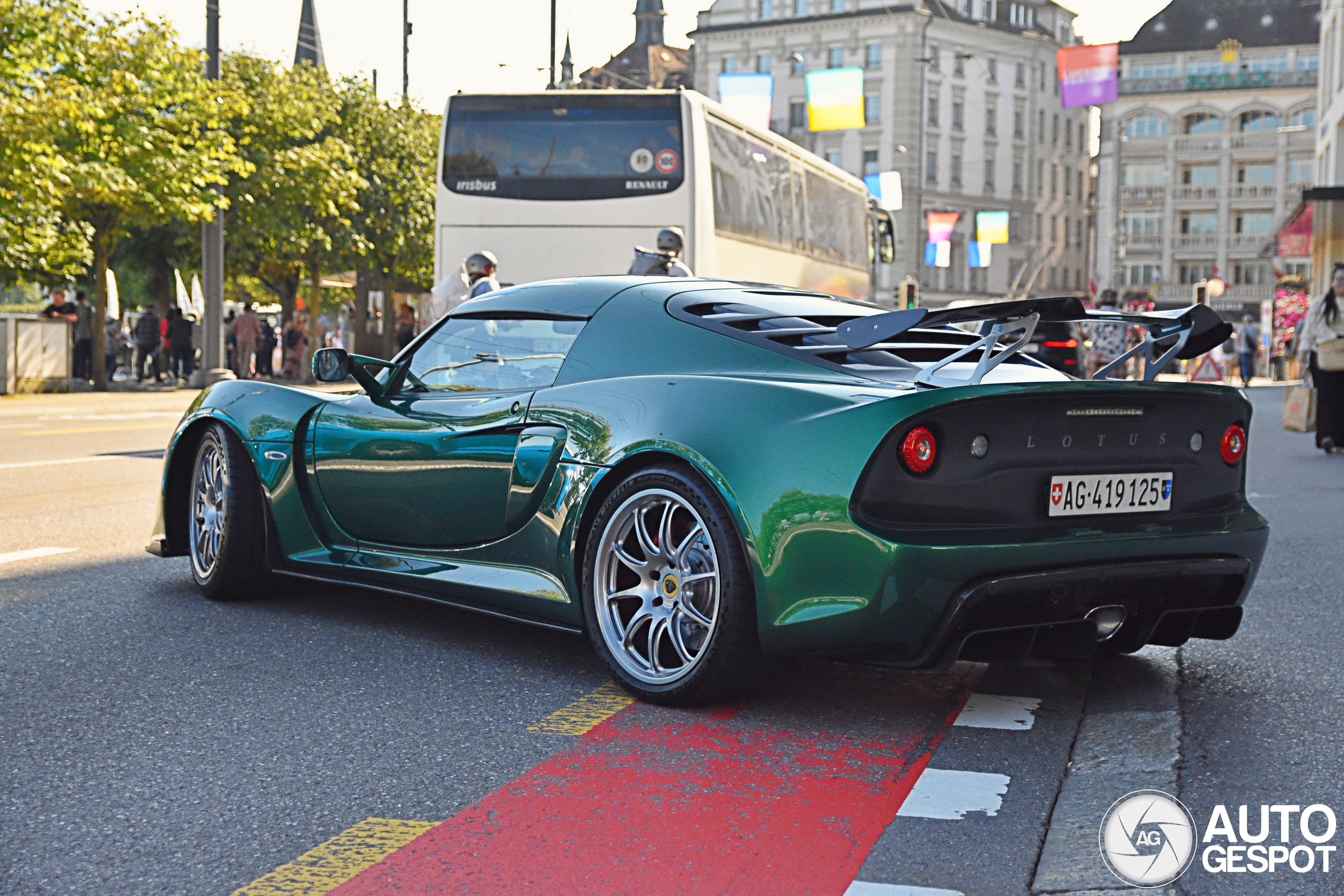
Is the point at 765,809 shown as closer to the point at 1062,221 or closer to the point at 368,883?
the point at 368,883

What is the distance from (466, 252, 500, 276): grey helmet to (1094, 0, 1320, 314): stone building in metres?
86.6

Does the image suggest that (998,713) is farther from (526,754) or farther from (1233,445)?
(526,754)

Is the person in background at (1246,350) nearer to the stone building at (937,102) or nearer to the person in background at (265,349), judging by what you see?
the person in background at (265,349)

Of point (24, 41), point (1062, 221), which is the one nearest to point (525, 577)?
point (24, 41)

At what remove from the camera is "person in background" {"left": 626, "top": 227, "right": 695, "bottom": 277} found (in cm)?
1116

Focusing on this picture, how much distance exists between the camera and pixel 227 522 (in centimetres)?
573

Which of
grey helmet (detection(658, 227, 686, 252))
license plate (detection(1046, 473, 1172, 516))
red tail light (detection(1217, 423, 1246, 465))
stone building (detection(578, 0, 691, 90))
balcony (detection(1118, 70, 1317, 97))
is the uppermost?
stone building (detection(578, 0, 691, 90))


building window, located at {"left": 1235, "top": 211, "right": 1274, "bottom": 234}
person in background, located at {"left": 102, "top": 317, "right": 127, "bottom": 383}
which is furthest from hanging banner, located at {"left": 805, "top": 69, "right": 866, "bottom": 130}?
building window, located at {"left": 1235, "top": 211, "right": 1274, "bottom": 234}

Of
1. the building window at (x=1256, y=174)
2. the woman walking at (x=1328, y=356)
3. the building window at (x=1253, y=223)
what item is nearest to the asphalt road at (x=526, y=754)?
the woman walking at (x=1328, y=356)

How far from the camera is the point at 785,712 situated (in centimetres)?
426

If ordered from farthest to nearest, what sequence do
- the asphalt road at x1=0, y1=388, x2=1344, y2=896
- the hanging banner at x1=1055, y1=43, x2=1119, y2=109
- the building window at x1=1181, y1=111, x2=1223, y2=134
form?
the building window at x1=1181, y1=111, x2=1223, y2=134 < the hanging banner at x1=1055, y1=43, x2=1119, y2=109 < the asphalt road at x1=0, y1=388, x2=1344, y2=896

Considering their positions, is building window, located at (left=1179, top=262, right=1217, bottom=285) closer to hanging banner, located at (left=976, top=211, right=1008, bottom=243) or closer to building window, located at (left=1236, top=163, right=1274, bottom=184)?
building window, located at (left=1236, top=163, right=1274, bottom=184)

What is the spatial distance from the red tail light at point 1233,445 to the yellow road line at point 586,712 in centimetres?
178

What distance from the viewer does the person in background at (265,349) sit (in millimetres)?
36188
